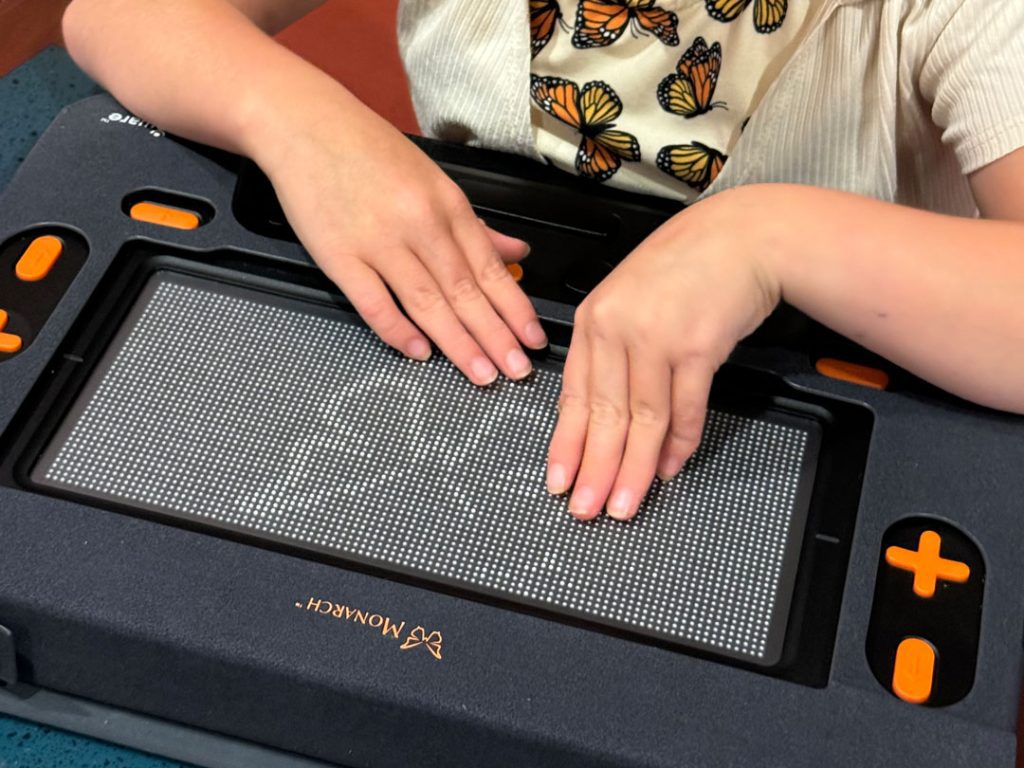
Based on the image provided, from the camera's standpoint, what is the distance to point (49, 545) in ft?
1.44

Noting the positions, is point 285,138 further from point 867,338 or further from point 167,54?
point 867,338

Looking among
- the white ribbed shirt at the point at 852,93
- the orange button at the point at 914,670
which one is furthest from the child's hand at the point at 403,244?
the orange button at the point at 914,670

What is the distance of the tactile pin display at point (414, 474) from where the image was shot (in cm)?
44

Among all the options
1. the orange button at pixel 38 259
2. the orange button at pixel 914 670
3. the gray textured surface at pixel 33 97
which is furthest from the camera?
the gray textured surface at pixel 33 97

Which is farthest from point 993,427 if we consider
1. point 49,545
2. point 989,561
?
point 49,545

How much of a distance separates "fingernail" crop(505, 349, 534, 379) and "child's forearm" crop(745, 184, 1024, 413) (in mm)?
122

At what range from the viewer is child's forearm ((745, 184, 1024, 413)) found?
0.46m

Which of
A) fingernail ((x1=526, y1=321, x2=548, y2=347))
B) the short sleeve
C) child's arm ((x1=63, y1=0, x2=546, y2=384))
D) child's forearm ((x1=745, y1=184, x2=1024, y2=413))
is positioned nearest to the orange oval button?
child's arm ((x1=63, y1=0, x2=546, y2=384))

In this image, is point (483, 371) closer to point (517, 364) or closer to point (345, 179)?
point (517, 364)

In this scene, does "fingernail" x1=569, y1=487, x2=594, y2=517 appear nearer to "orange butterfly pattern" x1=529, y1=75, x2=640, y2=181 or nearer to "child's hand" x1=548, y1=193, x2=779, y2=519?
"child's hand" x1=548, y1=193, x2=779, y2=519

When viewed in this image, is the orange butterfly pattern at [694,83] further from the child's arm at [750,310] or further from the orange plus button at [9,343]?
the orange plus button at [9,343]

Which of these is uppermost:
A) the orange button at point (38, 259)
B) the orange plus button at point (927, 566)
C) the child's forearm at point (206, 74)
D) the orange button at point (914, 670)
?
the child's forearm at point (206, 74)

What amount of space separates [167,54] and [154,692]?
336 mm

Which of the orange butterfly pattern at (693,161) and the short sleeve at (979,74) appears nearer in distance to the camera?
the short sleeve at (979,74)
